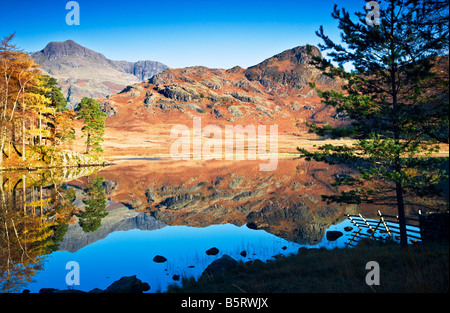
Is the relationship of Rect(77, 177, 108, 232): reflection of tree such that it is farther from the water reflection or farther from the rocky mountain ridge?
the rocky mountain ridge

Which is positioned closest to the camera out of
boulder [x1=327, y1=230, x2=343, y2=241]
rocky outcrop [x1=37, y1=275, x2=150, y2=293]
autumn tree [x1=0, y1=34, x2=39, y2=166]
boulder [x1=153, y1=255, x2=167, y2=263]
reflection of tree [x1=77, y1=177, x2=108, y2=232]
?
rocky outcrop [x1=37, y1=275, x2=150, y2=293]

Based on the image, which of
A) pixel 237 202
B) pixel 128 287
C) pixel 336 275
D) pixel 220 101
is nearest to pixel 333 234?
pixel 336 275

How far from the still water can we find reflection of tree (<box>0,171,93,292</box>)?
0.04m

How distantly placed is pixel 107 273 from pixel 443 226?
12.0 meters

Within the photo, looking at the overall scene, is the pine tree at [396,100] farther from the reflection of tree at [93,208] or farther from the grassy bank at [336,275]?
the reflection of tree at [93,208]

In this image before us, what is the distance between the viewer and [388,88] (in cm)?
1023

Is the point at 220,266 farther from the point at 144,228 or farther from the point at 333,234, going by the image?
the point at 144,228

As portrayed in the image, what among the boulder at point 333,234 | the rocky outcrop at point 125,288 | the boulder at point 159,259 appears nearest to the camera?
the rocky outcrop at point 125,288

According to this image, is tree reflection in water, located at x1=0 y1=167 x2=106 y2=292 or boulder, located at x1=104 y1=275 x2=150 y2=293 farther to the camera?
tree reflection in water, located at x1=0 y1=167 x2=106 y2=292

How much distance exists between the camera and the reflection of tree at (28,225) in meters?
9.00

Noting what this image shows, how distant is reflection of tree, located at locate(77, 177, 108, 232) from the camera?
15445 mm

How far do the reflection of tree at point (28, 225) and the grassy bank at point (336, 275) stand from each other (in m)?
5.94

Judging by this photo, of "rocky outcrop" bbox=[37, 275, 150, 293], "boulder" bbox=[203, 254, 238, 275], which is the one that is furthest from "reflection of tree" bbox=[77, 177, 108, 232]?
"boulder" bbox=[203, 254, 238, 275]

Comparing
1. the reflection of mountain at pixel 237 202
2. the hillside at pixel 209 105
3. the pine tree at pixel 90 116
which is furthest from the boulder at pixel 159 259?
the hillside at pixel 209 105
